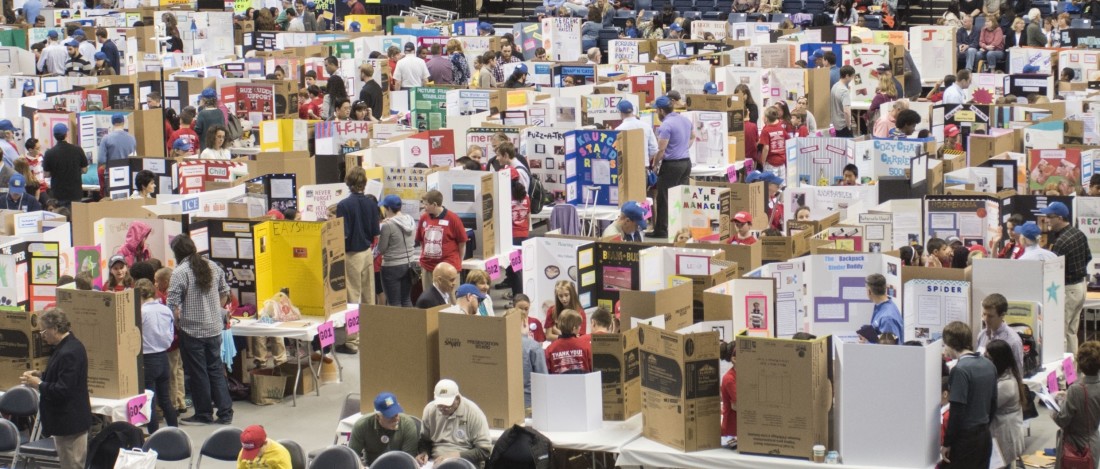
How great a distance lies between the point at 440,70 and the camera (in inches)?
916

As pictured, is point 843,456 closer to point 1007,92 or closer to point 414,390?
point 414,390

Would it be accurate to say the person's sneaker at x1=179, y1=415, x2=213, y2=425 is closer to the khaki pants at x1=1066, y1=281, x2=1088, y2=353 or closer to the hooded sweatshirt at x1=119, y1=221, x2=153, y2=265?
the hooded sweatshirt at x1=119, y1=221, x2=153, y2=265

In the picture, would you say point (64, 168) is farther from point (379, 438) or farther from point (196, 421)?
point (379, 438)

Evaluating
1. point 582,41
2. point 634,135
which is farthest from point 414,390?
point 582,41

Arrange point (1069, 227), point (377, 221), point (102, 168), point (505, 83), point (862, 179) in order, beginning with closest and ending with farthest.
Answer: point (1069, 227), point (377, 221), point (862, 179), point (102, 168), point (505, 83)

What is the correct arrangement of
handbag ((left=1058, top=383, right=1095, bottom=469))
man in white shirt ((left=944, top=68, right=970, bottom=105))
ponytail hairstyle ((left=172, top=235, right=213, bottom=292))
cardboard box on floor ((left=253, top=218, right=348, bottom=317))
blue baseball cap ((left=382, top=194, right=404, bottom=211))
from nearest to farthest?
handbag ((left=1058, top=383, right=1095, bottom=469)), ponytail hairstyle ((left=172, top=235, right=213, bottom=292)), cardboard box on floor ((left=253, top=218, right=348, bottom=317)), blue baseball cap ((left=382, top=194, right=404, bottom=211)), man in white shirt ((left=944, top=68, right=970, bottom=105))

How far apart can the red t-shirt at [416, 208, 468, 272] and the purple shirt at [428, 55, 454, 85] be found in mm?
9745

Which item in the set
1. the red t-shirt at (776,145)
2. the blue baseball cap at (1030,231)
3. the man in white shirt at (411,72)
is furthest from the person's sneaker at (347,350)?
the man in white shirt at (411,72)

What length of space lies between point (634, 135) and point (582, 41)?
13.7 meters

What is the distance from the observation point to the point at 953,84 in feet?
65.0

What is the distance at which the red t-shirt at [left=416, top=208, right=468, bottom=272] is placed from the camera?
1359 centimetres

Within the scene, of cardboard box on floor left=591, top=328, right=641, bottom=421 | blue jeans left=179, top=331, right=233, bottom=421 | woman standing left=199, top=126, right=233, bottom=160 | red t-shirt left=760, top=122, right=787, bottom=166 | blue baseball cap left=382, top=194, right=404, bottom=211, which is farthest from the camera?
red t-shirt left=760, top=122, right=787, bottom=166

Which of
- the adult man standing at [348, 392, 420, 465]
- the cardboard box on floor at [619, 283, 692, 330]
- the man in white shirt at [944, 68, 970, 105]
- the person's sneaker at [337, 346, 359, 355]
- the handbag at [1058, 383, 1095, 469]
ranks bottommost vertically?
the handbag at [1058, 383, 1095, 469]

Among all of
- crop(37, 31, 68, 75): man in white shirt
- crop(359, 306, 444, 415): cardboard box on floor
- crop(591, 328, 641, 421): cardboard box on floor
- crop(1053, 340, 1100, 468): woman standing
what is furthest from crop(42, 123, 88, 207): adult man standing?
crop(1053, 340, 1100, 468): woman standing
